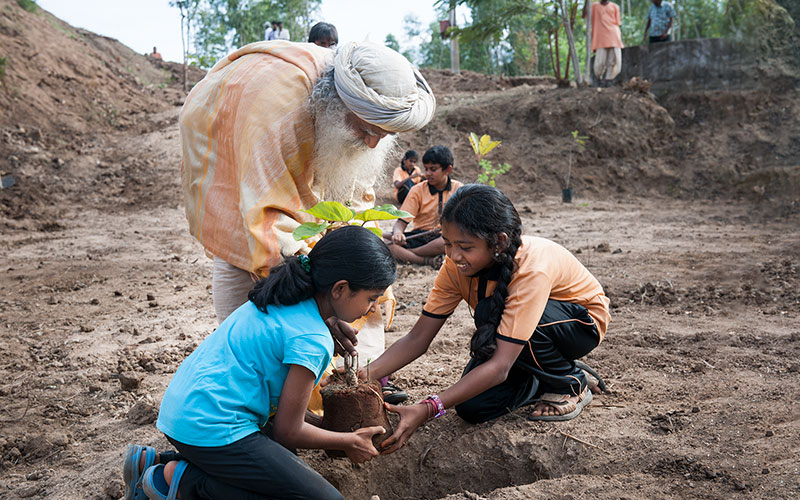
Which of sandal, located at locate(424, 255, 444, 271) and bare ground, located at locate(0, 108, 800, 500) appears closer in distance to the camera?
bare ground, located at locate(0, 108, 800, 500)

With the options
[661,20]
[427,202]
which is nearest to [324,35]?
[427,202]

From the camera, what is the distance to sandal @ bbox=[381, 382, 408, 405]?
2.92m

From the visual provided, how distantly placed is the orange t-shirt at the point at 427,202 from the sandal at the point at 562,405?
3.41 meters

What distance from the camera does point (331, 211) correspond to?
89.7 inches

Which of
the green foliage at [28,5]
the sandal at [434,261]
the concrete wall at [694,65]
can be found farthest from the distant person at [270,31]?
the sandal at [434,261]

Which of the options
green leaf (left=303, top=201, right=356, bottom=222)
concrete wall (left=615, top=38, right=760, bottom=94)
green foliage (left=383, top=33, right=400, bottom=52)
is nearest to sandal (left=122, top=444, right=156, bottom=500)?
green leaf (left=303, top=201, right=356, bottom=222)

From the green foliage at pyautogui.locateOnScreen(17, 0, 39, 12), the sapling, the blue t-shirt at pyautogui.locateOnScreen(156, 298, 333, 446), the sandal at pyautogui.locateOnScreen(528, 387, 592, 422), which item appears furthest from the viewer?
the green foliage at pyautogui.locateOnScreen(17, 0, 39, 12)

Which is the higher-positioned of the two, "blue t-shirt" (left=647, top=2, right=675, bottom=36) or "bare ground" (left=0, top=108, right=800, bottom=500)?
"blue t-shirt" (left=647, top=2, right=675, bottom=36)

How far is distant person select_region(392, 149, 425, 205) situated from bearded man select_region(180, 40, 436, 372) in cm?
507

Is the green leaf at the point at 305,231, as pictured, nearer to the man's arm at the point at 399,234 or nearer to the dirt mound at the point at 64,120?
the man's arm at the point at 399,234

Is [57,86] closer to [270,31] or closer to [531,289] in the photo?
[270,31]

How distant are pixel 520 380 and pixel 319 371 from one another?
1.17 meters

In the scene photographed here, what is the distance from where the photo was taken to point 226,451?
1926 mm

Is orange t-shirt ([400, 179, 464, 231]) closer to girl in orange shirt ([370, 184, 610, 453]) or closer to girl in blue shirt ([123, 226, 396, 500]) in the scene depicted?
girl in orange shirt ([370, 184, 610, 453])
